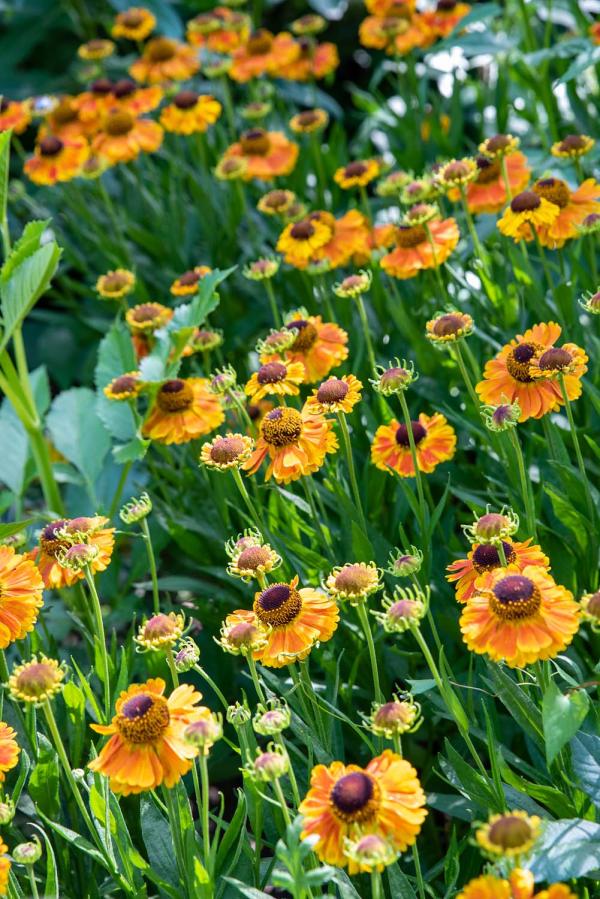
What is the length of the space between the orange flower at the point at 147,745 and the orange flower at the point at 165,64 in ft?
6.11

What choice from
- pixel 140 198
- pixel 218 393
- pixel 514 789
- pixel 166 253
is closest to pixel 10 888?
pixel 514 789

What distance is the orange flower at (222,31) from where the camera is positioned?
105 inches

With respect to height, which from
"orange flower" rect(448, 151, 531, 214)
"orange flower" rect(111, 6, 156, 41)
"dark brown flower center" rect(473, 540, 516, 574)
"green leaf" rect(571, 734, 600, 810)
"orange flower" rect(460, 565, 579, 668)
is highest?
"orange flower" rect(111, 6, 156, 41)

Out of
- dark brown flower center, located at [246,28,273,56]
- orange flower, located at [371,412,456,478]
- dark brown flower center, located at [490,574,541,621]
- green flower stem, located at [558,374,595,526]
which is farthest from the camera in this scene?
dark brown flower center, located at [246,28,273,56]

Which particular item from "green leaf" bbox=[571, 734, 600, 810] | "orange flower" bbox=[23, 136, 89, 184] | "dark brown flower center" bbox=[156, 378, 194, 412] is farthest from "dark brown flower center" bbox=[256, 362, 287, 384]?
"orange flower" bbox=[23, 136, 89, 184]

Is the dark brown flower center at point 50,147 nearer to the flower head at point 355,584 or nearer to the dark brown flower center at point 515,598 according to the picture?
the flower head at point 355,584

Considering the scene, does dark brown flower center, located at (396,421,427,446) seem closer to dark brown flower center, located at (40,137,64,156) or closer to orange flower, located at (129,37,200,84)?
dark brown flower center, located at (40,137,64,156)

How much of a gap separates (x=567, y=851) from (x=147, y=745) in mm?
381

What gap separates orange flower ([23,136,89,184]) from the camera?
2.34m

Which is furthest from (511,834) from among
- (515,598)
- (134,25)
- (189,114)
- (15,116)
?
(134,25)

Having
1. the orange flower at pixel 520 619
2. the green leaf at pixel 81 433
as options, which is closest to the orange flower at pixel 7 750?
the orange flower at pixel 520 619

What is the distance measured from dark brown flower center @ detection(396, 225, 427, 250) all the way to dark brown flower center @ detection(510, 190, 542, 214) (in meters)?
0.21

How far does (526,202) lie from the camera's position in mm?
1594

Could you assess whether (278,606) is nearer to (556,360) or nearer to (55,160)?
(556,360)
